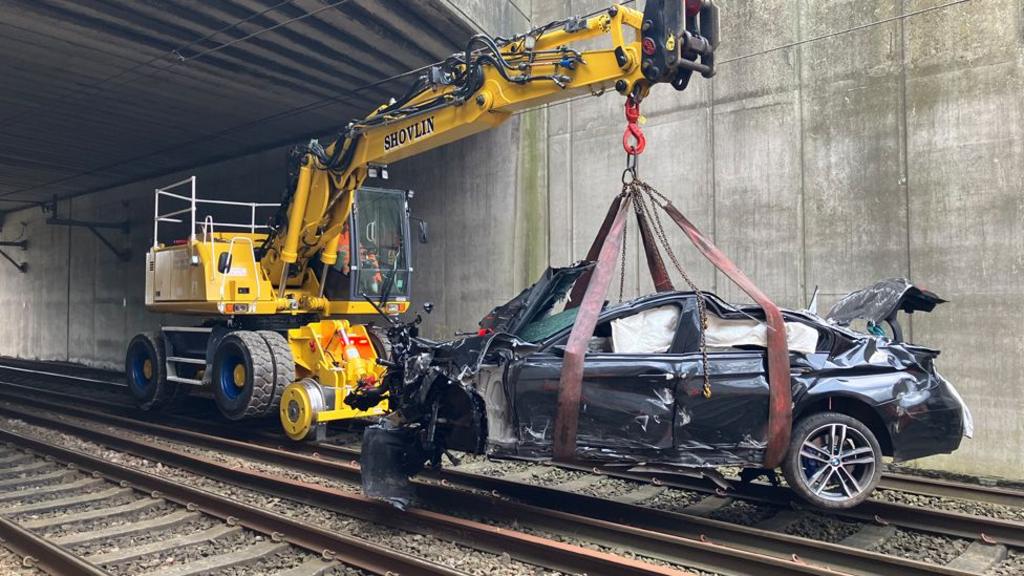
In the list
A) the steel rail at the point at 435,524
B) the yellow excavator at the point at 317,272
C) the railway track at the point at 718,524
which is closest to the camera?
the steel rail at the point at 435,524

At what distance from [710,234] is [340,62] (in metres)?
6.55

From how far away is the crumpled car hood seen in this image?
19.4 feet

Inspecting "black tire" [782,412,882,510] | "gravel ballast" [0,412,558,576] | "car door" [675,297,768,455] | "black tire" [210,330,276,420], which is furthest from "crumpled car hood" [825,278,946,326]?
"black tire" [210,330,276,420]

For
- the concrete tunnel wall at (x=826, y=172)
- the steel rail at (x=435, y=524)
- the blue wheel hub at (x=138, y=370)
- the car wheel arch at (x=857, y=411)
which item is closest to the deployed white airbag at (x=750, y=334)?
the car wheel arch at (x=857, y=411)

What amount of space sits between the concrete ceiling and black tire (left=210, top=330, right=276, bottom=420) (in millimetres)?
4248

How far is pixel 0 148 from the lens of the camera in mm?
16406

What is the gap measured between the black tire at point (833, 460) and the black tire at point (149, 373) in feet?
31.8

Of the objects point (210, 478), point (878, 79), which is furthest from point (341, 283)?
point (878, 79)

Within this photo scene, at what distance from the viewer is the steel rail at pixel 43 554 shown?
15.1 ft

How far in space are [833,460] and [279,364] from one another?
6672mm

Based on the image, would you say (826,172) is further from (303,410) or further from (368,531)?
(303,410)

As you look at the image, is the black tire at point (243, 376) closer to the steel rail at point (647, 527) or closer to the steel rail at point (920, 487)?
the steel rail at point (647, 527)

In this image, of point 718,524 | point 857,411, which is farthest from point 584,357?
point 857,411

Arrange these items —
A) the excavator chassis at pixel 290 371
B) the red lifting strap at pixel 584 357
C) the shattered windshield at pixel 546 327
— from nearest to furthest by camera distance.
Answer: the red lifting strap at pixel 584 357, the shattered windshield at pixel 546 327, the excavator chassis at pixel 290 371
